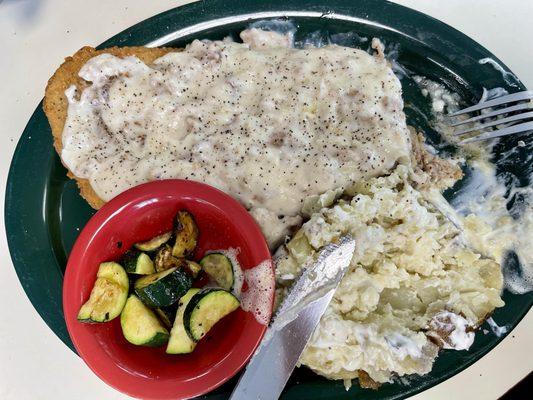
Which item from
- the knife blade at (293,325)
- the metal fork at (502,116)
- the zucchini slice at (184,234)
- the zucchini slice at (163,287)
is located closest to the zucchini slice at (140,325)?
the zucchini slice at (163,287)

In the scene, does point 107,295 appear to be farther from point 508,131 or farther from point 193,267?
point 508,131

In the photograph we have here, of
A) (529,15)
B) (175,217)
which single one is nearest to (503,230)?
(529,15)

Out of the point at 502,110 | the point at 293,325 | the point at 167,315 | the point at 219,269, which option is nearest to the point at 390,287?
the point at 293,325

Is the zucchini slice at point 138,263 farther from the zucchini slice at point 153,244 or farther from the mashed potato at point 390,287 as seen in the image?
the mashed potato at point 390,287

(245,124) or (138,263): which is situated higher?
(245,124)

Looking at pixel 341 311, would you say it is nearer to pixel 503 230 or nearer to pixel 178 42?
pixel 503 230

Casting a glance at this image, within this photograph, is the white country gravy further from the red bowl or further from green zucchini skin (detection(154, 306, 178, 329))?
green zucchini skin (detection(154, 306, 178, 329))
